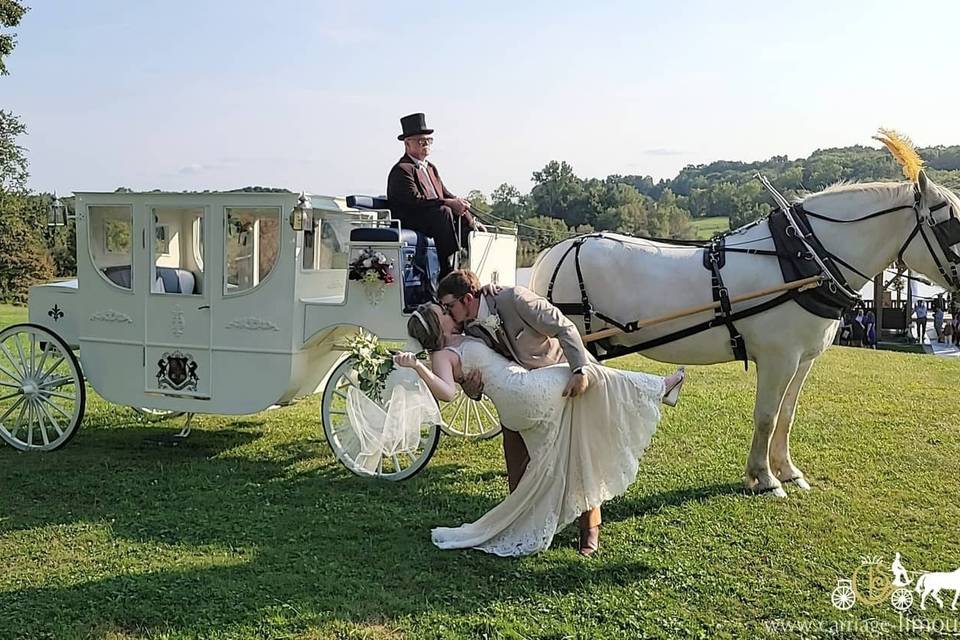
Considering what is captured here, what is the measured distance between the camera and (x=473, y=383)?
175 inches

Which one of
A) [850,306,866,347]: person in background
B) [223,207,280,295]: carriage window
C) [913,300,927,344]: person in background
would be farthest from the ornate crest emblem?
[913,300,927,344]: person in background

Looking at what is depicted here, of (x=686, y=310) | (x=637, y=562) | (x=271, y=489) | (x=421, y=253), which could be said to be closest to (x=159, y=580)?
(x=271, y=489)

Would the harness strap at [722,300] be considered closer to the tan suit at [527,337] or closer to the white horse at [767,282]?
the white horse at [767,282]

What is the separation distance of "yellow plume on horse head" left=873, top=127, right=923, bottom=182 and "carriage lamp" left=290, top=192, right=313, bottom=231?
13.4 ft

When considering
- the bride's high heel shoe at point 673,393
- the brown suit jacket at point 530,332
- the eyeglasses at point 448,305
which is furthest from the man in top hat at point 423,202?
the bride's high heel shoe at point 673,393

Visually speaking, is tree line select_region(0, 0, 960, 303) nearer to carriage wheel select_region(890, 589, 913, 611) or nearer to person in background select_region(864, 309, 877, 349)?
person in background select_region(864, 309, 877, 349)

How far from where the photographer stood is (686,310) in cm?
567

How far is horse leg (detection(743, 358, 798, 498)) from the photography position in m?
5.63

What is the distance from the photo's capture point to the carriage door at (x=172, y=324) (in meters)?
6.37

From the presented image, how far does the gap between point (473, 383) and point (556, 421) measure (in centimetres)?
50

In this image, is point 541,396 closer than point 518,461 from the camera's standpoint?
Yes

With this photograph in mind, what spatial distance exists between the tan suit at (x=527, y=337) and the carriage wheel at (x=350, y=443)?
1246 mm

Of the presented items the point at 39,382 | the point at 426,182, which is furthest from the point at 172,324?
the point at 426,182

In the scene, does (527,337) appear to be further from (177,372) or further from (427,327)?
(177,372)
